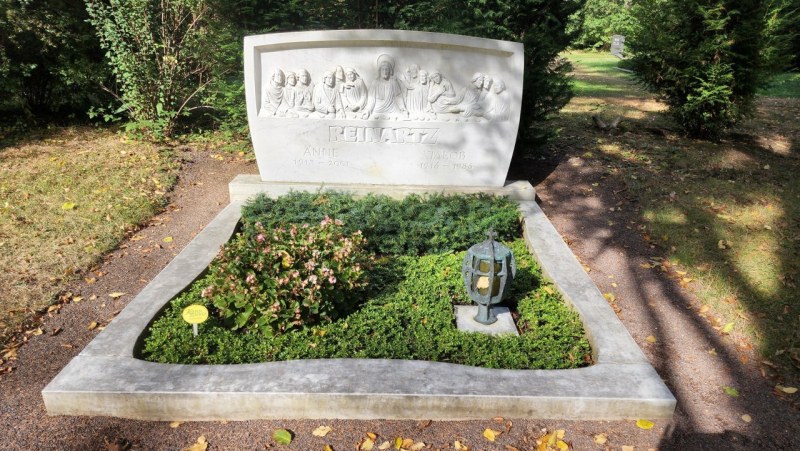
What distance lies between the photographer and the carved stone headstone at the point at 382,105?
5.65 meters

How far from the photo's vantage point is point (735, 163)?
7.50 meters

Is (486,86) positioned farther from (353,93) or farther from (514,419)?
(514,419)

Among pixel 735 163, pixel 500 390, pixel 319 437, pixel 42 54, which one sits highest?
pixel 42 54

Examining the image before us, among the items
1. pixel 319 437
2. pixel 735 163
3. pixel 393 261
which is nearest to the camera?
pixel 319 437

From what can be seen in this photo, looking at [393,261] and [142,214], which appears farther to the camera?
[142,214]

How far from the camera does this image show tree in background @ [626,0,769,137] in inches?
304

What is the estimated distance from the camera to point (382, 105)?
19.1 feet

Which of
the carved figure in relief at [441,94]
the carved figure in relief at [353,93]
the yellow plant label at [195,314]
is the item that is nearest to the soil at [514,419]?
the yellow plant label at [195,314]

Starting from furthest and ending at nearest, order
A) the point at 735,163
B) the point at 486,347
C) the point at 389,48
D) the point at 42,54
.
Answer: the point at 42,54 → the point at 735,163 → the point at 389,48 → the point at 486,347

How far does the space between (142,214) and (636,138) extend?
8071mm

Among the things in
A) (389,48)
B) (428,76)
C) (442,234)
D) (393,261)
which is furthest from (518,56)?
(393,261)

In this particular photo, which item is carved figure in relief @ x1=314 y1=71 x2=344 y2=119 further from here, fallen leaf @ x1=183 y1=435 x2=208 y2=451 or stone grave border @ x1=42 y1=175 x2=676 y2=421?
fallen leaf @ x1=183 y1=435 x2=208 y2=451

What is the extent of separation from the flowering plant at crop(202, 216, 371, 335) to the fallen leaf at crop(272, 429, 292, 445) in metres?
0.86

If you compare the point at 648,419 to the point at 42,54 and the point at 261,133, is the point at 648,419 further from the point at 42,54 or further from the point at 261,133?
the point at 42,54
